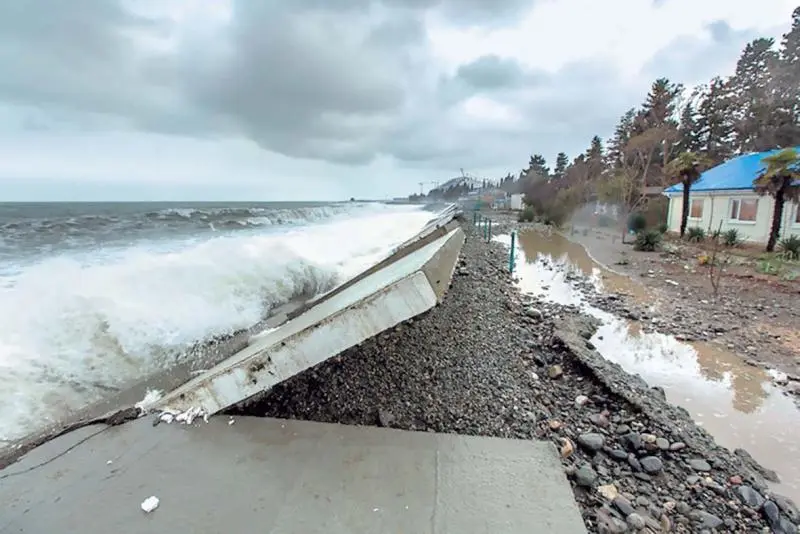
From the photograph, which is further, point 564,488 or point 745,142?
point 745,142

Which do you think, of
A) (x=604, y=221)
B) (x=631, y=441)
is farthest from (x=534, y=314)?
(x=604, y=221)

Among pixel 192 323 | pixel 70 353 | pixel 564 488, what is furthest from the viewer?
pixel 192 323

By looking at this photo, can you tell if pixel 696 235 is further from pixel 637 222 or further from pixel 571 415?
pixel 571 415

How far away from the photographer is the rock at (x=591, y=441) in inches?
126

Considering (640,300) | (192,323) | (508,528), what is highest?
(508,528)

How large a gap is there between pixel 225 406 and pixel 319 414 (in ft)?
2.16

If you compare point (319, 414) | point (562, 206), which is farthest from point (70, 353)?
point (562, 206)

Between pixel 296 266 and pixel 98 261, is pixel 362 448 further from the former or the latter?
pixel 98 261

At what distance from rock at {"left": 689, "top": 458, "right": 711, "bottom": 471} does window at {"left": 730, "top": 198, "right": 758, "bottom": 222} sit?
64.2ft

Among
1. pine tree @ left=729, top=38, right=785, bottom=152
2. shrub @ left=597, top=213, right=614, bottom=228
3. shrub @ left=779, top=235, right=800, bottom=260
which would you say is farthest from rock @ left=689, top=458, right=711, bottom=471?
pine tree @ left=729, top=38, right=785, bottom=152

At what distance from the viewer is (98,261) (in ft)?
37.1

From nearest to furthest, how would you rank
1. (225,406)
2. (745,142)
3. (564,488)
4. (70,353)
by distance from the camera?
(564,488), (225,406), (70,353), (745,142)

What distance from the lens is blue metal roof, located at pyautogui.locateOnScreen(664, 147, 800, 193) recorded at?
59.7 ft

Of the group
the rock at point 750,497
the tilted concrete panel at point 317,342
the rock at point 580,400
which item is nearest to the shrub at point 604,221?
the rock at point 580,400
